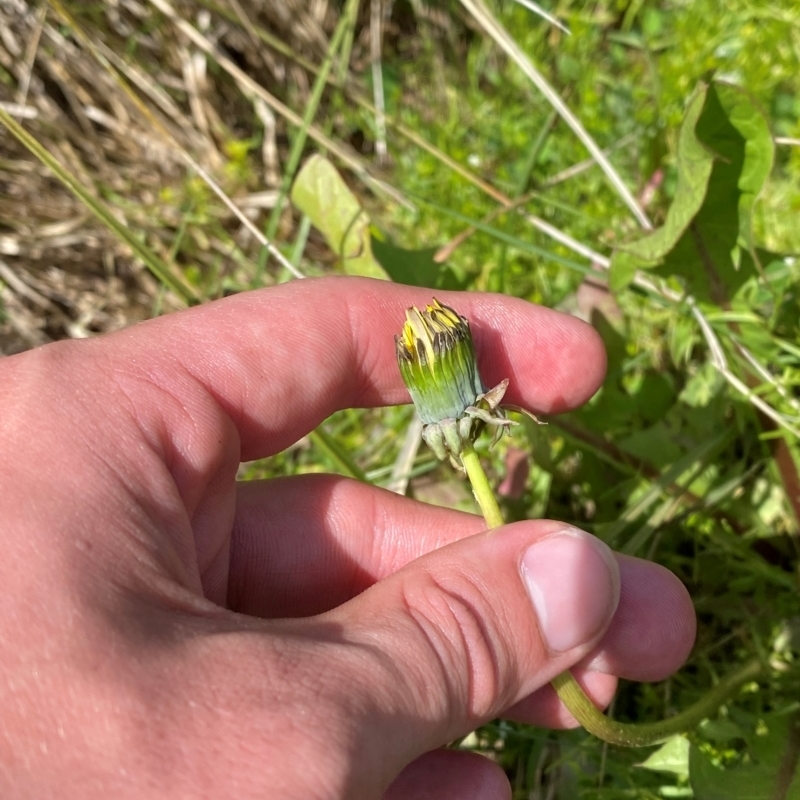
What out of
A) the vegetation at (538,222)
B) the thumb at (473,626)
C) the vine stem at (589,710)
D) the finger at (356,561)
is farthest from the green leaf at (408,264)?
the thumb at (473,626)

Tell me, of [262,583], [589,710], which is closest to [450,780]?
[589,710]

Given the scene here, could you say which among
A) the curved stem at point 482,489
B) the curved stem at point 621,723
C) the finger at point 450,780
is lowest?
the finger at point 450,780

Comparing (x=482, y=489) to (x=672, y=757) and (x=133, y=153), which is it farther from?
(x=133, y=153)

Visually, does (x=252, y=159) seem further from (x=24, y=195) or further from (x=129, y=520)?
(x=129, y=520)

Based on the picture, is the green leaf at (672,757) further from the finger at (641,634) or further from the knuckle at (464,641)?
the knuckle at (464,641)

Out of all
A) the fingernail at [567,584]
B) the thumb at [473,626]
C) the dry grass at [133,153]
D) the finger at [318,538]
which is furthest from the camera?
the dry grass at [133,153]

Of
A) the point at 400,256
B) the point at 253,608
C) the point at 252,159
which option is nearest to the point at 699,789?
the point at 253,608

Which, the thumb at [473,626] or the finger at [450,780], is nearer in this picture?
the thumb at [473,626]
